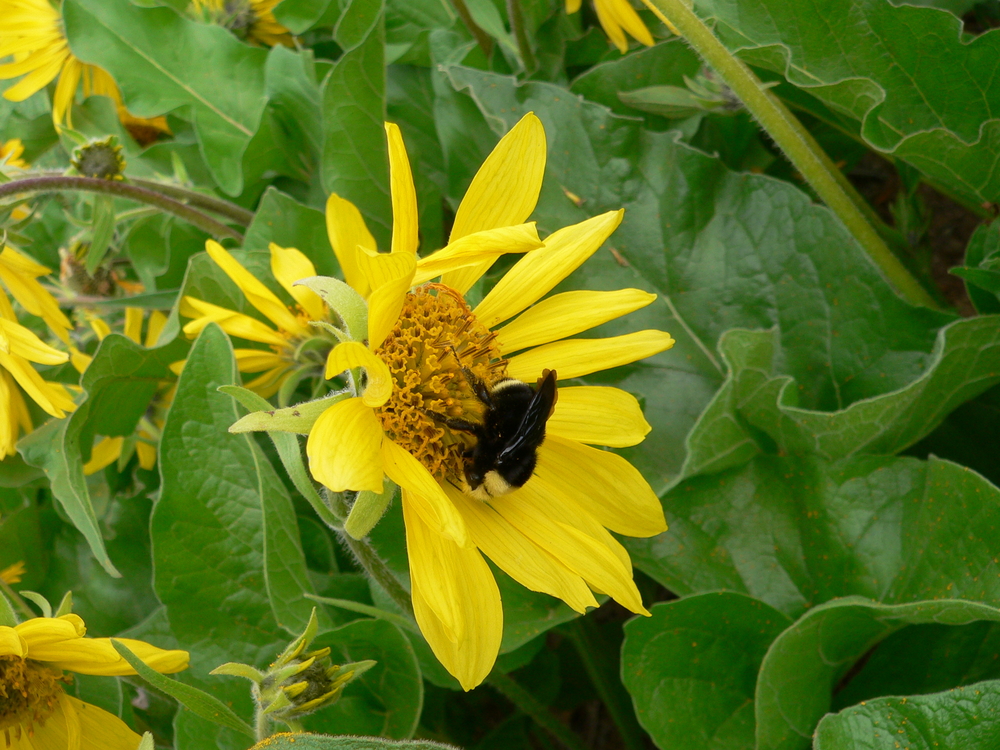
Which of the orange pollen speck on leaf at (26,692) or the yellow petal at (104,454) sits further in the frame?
the yellow petal at (104,454)

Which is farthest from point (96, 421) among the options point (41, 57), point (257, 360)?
point (41, 57)

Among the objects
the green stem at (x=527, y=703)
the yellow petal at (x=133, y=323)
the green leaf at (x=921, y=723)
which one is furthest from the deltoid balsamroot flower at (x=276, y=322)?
the green leaf at (x=921, y=723)

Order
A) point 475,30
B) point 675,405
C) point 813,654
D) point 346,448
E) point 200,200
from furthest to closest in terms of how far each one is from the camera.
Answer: point 475,30
point 200,200
point 675,405
point 813,654
point 346,448

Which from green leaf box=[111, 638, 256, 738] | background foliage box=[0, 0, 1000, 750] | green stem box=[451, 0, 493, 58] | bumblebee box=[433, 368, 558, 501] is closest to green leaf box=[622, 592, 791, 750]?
background foliage box=[0, 0, 1000, 750]

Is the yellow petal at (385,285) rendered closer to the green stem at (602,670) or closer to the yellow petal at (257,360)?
the yellow petal at (257,360)

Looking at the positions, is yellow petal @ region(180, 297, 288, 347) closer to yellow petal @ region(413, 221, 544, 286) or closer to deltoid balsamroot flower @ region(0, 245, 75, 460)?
deltoid balsamroot flower @ region(0, 245, 75, 460)

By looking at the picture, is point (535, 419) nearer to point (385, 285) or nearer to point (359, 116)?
point (385, 285)
